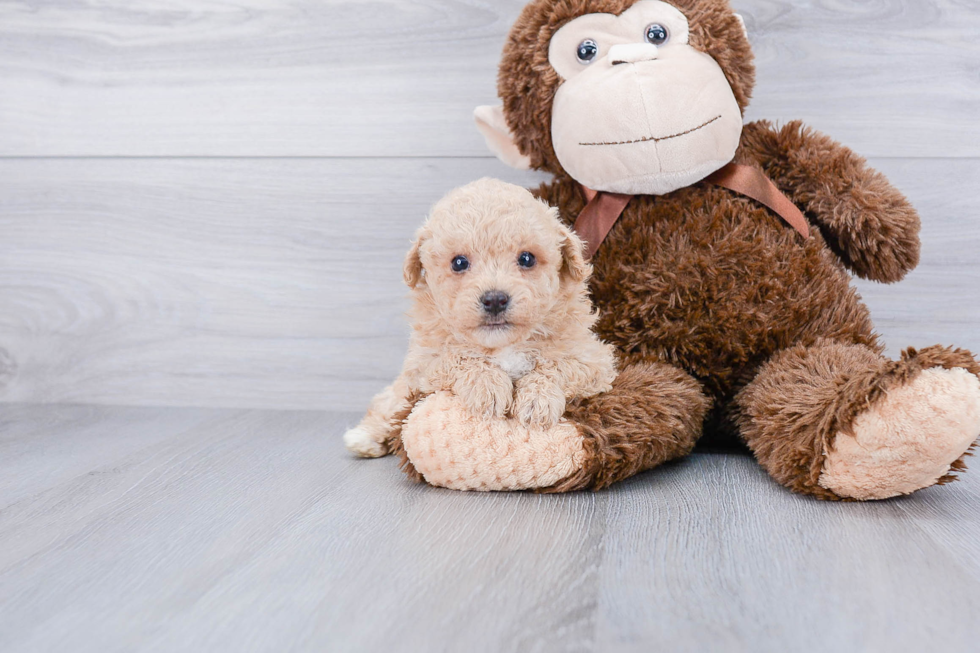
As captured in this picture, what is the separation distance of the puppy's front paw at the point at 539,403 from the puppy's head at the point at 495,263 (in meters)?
0.05

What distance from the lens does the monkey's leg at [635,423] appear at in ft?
2.51

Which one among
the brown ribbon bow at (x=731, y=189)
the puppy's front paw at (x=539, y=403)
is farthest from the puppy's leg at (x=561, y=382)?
the brown ribbon bow at (x=731, y=189)

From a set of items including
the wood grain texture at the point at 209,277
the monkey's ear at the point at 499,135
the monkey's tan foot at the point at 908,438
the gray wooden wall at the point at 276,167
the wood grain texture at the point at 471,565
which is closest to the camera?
the wood grain texture at the point at 471,565

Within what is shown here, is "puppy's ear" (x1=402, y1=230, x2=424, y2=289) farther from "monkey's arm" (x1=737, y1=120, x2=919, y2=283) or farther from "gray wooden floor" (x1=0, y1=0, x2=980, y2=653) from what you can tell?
"monkey's arm" (x1=737, y1=120, x2=919, y2=283)

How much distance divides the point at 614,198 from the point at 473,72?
36cm

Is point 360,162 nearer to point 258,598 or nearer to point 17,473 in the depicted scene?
point 17,473

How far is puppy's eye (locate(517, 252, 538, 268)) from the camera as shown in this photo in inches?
30.1

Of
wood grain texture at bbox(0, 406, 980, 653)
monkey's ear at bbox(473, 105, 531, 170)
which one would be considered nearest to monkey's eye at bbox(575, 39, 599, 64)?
monkey's ear at bbox(473, 105, 531, 170)

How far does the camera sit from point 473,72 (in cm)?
115

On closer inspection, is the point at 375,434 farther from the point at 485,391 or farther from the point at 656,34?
the point at 656,34

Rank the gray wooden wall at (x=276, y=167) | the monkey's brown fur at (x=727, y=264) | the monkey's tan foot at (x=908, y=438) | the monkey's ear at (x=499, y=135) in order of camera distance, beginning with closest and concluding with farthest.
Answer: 1. the monkey's tan foot at (x=908, y=438)
2. the monkey's brown fur at (x=727, y=264)
3. the monkey's ear at (x=499, y=135)
4. the gray wooden wall at (x=276, y=167)

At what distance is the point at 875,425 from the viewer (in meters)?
0.68

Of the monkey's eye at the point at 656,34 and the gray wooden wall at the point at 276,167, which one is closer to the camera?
the monkey's eye at the point at 656,34

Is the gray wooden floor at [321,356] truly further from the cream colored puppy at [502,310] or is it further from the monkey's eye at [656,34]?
the monkey's eye at [656,34]
